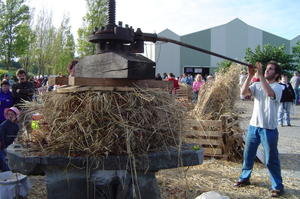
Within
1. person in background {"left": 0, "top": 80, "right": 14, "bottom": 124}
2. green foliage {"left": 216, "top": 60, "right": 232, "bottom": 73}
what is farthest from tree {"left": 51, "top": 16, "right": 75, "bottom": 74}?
person in background {"left": 0, "top": 80, "right": 14, "bottom": 124}

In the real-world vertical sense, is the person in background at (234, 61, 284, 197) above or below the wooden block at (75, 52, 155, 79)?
below

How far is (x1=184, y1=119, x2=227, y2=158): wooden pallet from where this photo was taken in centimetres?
695

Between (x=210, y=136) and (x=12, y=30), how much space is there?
903 inches

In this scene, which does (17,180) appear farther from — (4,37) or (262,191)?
(4,37)

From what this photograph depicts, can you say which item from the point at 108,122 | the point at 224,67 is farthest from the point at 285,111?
the point at 108,122

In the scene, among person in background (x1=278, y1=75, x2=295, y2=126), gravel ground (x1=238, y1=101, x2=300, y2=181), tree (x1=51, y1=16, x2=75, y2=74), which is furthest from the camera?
tree (x1=51, y1=16, x2=75, y2=74)

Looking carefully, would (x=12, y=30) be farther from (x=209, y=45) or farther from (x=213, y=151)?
(x=213, y=151)

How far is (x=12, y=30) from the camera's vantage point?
26.2 m

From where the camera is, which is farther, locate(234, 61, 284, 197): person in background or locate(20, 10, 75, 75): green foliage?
locate(20, 10, 75, 75): green foliage

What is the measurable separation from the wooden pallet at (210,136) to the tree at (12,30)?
2224cm

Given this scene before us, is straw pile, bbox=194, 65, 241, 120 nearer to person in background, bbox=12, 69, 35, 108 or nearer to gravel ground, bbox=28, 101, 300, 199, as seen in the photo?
gravel ground, bbox=28, 101, 300, 199

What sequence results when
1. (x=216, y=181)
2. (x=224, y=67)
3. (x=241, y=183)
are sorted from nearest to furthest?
(x=241, y=183) → (x=216, y=181) → (x=224, y=67)

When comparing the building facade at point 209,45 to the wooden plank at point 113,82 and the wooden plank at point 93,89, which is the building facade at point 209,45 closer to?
the wooden plank at point 113,82

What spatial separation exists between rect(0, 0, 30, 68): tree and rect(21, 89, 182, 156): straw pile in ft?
80.9
